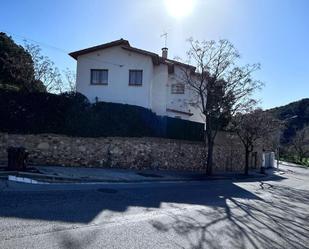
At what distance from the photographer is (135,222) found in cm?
805

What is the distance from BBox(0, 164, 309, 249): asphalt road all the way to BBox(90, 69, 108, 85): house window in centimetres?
1689

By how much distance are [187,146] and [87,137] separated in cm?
911

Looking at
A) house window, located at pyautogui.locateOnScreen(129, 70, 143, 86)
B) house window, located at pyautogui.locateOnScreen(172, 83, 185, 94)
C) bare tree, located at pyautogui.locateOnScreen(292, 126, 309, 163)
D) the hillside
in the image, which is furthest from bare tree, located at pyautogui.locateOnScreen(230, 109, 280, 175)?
the hillside

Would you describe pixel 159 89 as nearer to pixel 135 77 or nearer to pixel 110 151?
pixel 135 77

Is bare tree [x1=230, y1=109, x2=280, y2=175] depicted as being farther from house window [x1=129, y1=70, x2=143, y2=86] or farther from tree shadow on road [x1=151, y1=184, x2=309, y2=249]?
tree shadow on road [x1=151, y1=184, x2=309, y2=249]

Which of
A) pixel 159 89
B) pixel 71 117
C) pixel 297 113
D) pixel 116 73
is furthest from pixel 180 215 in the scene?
pixel 297 113

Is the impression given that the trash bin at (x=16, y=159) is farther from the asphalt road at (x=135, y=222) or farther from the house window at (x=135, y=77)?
A: the house window at (x=135, y=77)

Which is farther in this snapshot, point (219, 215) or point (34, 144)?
point (34, 144)

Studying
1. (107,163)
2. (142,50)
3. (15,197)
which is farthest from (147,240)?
(142,50)

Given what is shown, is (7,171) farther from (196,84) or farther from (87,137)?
(196,84)

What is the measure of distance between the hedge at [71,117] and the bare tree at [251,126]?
386 inches

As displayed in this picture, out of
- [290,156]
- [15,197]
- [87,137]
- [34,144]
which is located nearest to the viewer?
[15,197]

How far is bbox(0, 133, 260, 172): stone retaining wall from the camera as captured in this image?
1747 centimetres

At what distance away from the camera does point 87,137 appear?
19359mm
